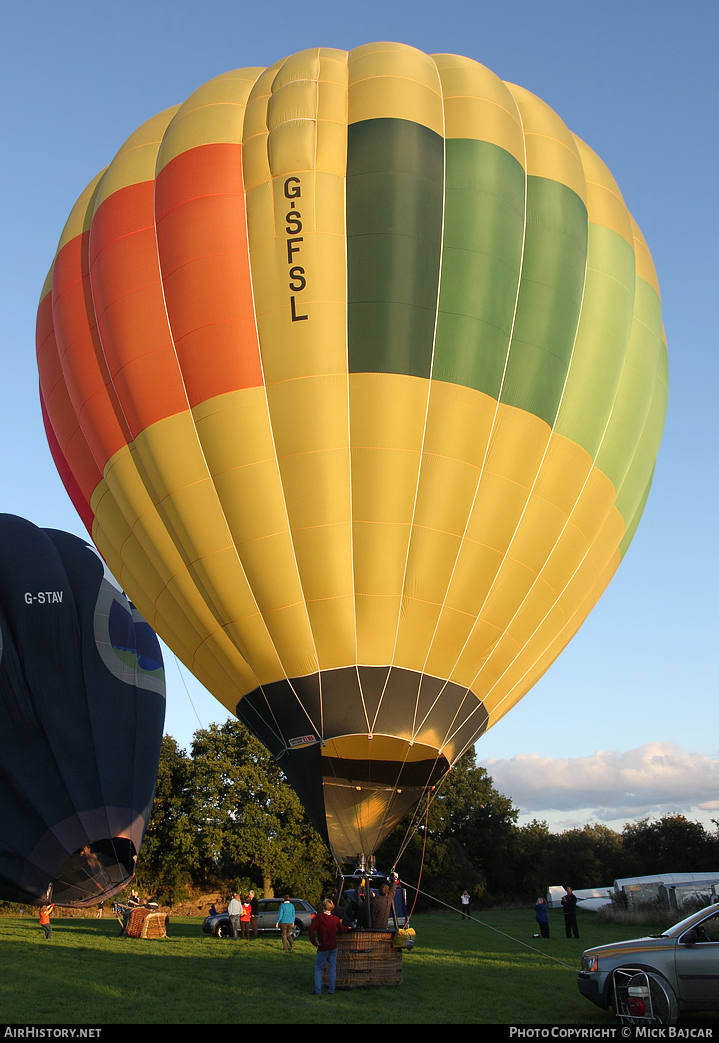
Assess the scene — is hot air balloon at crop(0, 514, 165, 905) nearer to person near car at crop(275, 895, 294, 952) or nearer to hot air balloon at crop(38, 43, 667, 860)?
person near car at crop(275, 895, 294, 952)

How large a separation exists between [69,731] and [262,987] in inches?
367

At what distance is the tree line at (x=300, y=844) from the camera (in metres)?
34.0

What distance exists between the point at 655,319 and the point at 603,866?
37936mm

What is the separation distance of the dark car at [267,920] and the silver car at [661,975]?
32.8ft

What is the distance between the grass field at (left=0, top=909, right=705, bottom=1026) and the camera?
7.03 meters

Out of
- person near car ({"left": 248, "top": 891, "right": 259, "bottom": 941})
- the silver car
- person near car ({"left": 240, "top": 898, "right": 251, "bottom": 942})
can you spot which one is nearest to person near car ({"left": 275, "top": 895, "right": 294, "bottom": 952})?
person near car ({"left": 240, "top": 898, "right": 251, "bottom": 942})

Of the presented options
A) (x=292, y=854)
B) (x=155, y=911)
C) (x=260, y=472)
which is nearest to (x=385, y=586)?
(x=260, y=472)

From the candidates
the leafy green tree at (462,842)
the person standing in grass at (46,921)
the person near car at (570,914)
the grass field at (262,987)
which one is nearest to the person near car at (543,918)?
the person near car at (570,914)

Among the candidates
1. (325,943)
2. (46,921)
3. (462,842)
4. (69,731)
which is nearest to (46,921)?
(46,921)

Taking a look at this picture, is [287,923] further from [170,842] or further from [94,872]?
[170,842]

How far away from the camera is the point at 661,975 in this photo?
6.42 m

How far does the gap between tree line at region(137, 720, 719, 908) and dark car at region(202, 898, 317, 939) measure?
12.8m

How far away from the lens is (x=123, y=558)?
35.2 ft
